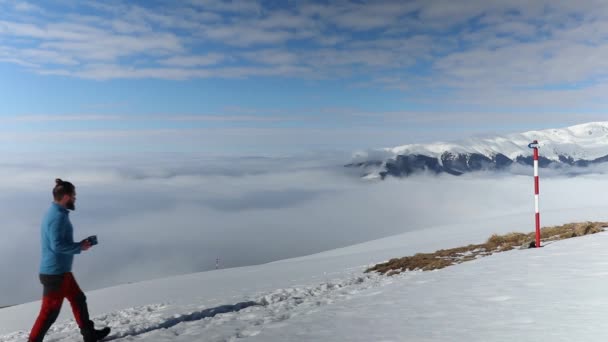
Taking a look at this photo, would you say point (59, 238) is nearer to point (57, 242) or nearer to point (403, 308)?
point (57, 242)

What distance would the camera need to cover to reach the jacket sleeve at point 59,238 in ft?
18.8

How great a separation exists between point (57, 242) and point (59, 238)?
6cm

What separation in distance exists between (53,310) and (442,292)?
5.91 meters

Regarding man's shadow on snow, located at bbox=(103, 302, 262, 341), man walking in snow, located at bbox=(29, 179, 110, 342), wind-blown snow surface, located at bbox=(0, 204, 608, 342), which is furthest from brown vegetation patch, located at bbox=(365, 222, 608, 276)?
man walking in snow, located at bbox=(29, 179, 110, 342)

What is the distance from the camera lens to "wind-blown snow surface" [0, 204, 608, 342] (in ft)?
15.3

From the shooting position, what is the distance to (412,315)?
5441 mm

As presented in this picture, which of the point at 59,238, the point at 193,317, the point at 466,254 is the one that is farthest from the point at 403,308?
the point at 466,254

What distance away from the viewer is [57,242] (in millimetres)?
5738

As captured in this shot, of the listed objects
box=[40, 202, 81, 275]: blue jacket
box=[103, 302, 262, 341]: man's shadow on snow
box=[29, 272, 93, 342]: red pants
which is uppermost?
box=[40, 202, 81, 275]: blue jacket

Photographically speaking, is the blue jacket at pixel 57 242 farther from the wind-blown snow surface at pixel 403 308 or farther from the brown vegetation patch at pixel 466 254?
the brown vegetation patch at pixel 466 254

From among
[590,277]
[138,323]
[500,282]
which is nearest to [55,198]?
[138,323]

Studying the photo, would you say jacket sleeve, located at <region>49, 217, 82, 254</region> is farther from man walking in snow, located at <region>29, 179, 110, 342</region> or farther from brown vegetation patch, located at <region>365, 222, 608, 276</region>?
brown vegetation patch, located at <region>365, 222, 608, 276</region>

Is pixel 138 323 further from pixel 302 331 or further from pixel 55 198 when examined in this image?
pixel 302 331

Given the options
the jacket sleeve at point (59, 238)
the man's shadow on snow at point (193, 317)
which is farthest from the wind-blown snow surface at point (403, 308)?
the jacket sleeve at point (59, 238)
